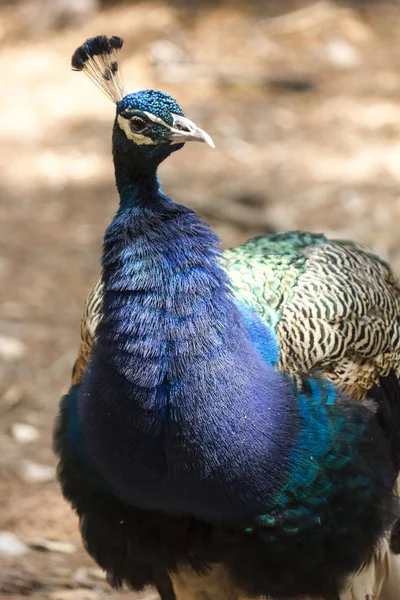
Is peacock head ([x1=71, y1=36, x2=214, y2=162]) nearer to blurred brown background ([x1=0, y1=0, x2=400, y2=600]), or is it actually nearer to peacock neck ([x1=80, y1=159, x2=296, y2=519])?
peacock neck ([x1=80, y1=159, x2=296, y2=519])

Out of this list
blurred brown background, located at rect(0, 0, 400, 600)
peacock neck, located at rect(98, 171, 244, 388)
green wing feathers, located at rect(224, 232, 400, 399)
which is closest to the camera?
peacock neck, located at rect(98, 171, 244, 388)

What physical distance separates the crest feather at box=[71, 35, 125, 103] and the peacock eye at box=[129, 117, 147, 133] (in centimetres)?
20

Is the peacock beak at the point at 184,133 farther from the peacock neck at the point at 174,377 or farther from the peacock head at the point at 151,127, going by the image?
the peacock neck at the point at 174,377

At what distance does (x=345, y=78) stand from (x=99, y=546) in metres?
5.85

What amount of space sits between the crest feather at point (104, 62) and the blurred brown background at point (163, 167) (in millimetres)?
1527

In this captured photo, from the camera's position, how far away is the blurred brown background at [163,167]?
12.0 ft

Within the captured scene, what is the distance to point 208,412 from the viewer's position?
2184mm

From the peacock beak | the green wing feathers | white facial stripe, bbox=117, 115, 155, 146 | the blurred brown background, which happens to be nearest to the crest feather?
white facial stripe, bbox=117, 115, 155, 146

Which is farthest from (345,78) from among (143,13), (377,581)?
(377,581)

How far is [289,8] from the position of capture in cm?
900

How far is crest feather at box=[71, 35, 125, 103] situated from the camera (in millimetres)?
2377

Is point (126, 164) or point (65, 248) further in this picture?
point (65, 248)

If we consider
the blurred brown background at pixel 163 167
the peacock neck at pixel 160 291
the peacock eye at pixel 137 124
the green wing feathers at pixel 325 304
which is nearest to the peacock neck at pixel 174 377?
the peacock neck at pixel 160 291

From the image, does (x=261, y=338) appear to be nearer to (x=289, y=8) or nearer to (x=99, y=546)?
(x=99, y=546)
